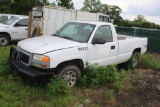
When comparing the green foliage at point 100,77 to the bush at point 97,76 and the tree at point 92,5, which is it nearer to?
the bush at point 97,76

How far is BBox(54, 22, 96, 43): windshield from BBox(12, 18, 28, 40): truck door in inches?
218

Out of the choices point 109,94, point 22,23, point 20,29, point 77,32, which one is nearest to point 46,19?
point 22,23

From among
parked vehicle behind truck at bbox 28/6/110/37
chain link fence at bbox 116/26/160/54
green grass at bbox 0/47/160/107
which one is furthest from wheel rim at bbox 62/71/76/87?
chain link fence at bbox 116/26/160/54

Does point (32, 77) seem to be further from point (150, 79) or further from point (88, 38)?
point (150, 79)

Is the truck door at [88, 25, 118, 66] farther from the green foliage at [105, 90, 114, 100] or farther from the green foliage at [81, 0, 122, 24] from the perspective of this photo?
the green foliage at [81, 0, 122, 24]

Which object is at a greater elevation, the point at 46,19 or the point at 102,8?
the point at 102,8

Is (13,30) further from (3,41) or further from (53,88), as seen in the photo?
(53,88)

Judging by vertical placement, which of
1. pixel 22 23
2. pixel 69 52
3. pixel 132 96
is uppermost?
pixel 22 23

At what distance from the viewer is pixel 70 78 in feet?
16.4

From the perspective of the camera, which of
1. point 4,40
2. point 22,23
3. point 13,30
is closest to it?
point 4,40

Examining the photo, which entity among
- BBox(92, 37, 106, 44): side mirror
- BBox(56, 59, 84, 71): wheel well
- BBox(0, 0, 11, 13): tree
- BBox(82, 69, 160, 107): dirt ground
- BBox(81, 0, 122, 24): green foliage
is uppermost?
BBox(81, 0, 122, 24): green foliage

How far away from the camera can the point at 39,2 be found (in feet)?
85.9

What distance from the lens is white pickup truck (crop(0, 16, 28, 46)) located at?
1044cm

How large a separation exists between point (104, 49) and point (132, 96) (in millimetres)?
1459
